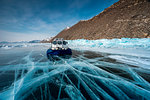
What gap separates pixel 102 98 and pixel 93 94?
0.62 feet

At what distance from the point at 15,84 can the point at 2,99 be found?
469mm

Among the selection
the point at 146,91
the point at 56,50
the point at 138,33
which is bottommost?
the point at 146,91

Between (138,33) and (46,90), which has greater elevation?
(138,33)

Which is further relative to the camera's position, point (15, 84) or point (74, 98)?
point (15, 84)

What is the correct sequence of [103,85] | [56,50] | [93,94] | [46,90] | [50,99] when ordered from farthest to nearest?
[56,50], [103,85], [46,90], [93,94], [50,99]

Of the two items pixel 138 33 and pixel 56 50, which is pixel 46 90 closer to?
pixel 56 50

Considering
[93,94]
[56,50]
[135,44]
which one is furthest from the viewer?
[135,44]

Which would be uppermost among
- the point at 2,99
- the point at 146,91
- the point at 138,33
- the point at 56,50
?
the point at 138,33

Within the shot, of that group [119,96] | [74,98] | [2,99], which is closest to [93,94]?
[74,98]

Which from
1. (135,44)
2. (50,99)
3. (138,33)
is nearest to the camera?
(50,99)

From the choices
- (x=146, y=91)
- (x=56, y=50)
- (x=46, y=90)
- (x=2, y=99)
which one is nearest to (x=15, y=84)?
(x=2, y=99)

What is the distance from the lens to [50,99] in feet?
4.49

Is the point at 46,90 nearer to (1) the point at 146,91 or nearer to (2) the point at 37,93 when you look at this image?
(2) the point at 37,93

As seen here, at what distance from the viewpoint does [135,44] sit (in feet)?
32.1
